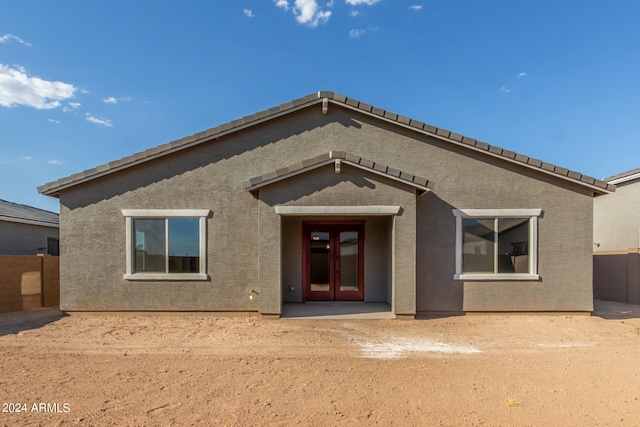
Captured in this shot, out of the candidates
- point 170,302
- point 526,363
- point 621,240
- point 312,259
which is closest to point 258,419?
point 526,363

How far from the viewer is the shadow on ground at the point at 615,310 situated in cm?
945

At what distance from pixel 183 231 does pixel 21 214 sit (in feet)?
37.9

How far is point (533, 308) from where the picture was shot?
8984 mm

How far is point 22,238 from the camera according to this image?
1478 centimetres

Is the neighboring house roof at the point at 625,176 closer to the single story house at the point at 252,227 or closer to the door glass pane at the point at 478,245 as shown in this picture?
the single story house at the point at 252,227

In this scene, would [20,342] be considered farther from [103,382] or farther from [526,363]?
[526,363]

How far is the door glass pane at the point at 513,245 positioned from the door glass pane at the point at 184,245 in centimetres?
786

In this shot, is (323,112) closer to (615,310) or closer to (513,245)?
(513,245)

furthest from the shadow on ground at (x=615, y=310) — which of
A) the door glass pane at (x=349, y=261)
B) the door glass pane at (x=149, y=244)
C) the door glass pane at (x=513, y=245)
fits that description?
the door glass pane at (x=149, y=244)

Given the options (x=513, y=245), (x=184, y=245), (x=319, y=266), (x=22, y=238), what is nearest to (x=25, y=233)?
(x=22, y=238)

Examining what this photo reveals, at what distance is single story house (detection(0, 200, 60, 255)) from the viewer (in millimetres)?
14000

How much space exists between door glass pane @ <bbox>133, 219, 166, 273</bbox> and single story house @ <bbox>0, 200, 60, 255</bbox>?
901 centimetres

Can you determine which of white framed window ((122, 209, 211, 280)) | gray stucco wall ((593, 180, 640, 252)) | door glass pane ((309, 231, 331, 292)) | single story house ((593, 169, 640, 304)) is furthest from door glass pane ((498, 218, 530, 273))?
gray stucco wall ((593, 180, 640, 252))

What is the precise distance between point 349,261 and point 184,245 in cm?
470
